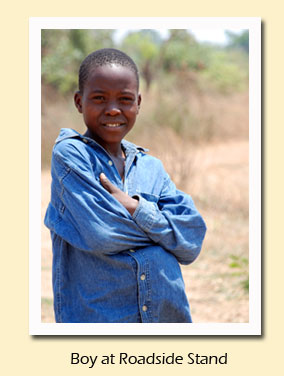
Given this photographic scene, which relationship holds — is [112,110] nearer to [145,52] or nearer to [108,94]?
[108,94]

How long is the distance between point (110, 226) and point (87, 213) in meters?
0.10

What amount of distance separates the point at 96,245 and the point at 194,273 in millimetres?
2986

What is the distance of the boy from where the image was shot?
1990 millimetres

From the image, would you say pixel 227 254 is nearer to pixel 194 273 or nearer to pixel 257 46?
pixel 194 273

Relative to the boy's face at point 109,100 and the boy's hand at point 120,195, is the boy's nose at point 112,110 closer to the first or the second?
the boy's face at point 109,100

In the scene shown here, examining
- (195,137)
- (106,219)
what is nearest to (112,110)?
(106,219)

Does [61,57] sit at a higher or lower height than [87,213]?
higher

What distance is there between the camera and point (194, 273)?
4.79 m

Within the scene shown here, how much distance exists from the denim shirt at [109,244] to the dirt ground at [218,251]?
158cm

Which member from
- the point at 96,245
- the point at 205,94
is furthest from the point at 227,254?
the point at 205,94

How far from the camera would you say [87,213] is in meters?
1.95

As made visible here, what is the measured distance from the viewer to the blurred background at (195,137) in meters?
4.50

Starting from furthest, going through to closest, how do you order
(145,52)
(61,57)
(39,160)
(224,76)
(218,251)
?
1. (224,76)
2. (145,52)
3. (61,57)
4. (218,251)
5. (39,160)

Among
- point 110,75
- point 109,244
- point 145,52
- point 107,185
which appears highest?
point 145,52
